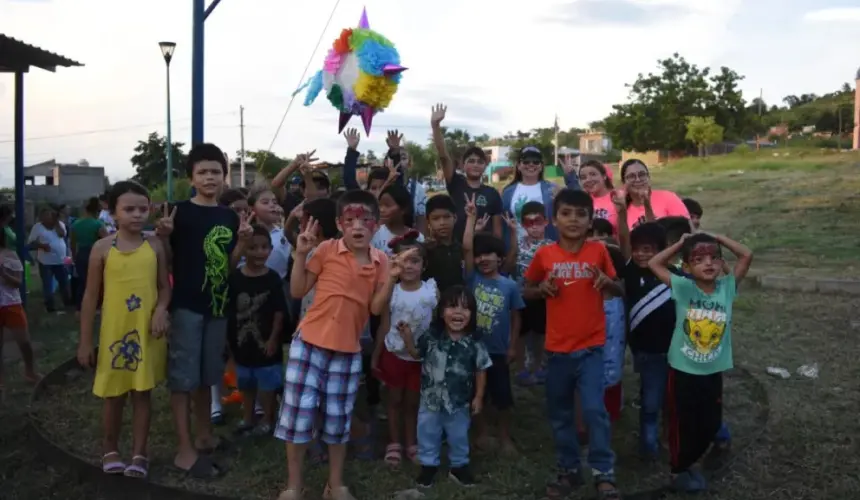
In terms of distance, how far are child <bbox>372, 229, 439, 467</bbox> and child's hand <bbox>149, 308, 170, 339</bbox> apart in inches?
47.4

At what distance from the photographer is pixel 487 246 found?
4652 mm

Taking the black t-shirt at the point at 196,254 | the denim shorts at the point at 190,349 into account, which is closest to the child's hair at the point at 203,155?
the black t-shirt at the point at 196,254

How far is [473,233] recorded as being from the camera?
4.75m

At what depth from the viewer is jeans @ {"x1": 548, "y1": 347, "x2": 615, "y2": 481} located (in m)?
3.98

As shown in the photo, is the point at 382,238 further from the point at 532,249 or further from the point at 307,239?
the point at 307,239

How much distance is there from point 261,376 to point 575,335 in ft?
6.60

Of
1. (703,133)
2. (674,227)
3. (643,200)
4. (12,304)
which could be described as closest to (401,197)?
(643,200)

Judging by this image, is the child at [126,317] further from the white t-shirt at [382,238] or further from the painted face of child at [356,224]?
the white t-shirt at [382,238]

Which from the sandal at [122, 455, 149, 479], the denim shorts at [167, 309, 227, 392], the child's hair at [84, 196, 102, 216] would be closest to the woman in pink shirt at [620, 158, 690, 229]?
the denim shorts at [167, 309, 227, 392]

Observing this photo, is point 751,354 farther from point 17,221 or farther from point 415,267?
point 17,221

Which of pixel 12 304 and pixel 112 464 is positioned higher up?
pixel 12 304

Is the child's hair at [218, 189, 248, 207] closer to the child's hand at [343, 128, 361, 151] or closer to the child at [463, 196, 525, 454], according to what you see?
the child's hand at [343, 128, 361, 151]

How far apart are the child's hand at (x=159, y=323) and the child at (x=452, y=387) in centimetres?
134

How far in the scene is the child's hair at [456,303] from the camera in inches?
165
